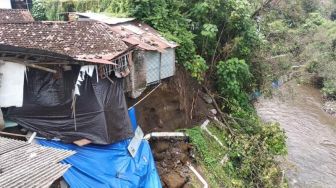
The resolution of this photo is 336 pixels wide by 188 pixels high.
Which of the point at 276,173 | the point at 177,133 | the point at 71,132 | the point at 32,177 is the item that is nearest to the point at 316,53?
the point at 276,173

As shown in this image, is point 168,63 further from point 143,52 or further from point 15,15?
point 15,15

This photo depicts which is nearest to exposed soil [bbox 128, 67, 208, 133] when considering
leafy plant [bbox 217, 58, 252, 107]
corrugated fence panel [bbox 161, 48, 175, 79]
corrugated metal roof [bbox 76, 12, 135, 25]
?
corrugated fence panel [bbox 161, 48, 175, 79]

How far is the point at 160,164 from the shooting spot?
475 inches

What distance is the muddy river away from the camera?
16.7 meters

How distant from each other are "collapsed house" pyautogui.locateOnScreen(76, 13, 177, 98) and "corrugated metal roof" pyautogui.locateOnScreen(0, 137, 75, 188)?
4487 millimetres

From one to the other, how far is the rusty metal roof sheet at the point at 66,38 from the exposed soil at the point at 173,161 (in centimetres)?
361

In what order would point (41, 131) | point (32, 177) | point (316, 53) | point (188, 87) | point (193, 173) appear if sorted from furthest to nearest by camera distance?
point (316, 53), point (188, 87), point (193, 173), point (41, 131), point (32, 177)

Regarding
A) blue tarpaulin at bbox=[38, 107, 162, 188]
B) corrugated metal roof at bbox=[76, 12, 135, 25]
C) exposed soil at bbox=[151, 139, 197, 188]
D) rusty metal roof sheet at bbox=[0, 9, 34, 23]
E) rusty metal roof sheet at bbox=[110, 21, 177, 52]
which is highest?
corrugated metal roof at bbox=[76, 12, 135, 25]

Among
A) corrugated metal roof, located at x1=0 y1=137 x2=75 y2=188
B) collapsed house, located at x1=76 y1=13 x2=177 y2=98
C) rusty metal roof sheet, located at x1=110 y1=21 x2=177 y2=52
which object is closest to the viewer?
corrugated metal roof, located at x1=0 y1=137 x2=75 y2=188

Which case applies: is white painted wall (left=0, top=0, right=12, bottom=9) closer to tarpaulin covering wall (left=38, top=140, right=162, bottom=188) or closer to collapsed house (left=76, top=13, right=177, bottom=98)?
collapsed house (left=76, top=13, right=177, bottom=98)

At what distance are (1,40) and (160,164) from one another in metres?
6.17

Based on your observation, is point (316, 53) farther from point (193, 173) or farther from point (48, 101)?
point (48, 101)

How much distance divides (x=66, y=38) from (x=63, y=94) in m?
2.07

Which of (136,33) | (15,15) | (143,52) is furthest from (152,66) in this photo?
(15,15)
